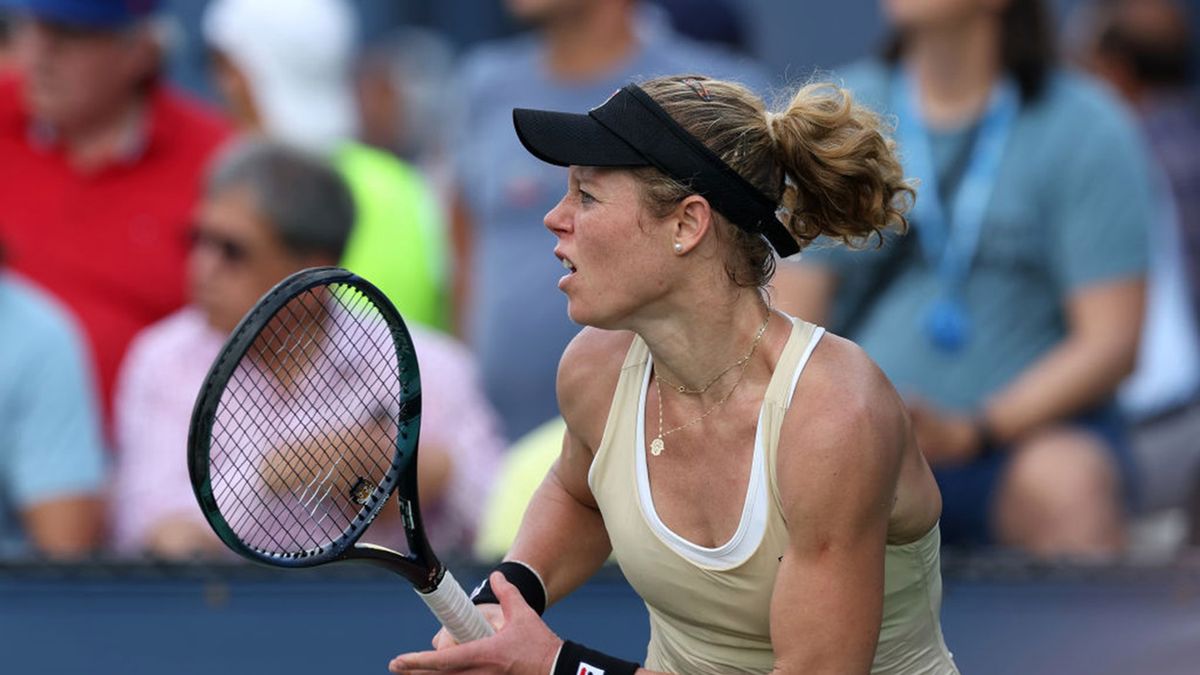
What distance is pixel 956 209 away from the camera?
458 cm

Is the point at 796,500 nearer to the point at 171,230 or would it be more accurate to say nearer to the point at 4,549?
the point at 4,549

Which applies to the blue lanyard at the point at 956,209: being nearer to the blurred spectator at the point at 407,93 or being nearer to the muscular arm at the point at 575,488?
the muscular arm at the point at 575,488

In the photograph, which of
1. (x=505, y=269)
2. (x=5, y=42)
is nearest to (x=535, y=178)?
(x=505, y=269)

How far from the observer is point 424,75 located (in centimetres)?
949

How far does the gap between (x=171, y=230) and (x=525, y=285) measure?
37.9 inches

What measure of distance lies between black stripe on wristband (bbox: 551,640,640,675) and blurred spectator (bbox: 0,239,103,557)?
2.33m

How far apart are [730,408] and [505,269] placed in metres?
2.62

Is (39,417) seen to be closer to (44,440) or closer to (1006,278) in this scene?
(44,440)

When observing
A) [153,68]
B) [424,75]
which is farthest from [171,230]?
[424,75]

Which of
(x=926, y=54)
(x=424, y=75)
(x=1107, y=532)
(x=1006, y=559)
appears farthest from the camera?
(x=424, y=75)

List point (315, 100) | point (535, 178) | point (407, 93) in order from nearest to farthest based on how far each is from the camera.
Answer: point (535, 178) → point (315, 100) → point (407, 93)

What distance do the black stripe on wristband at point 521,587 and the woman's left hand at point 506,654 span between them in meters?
0.14

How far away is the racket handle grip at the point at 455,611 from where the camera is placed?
2.63 metres

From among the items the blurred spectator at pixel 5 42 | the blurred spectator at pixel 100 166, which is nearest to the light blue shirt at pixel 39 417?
the blurred spectator at pixel 100 166
